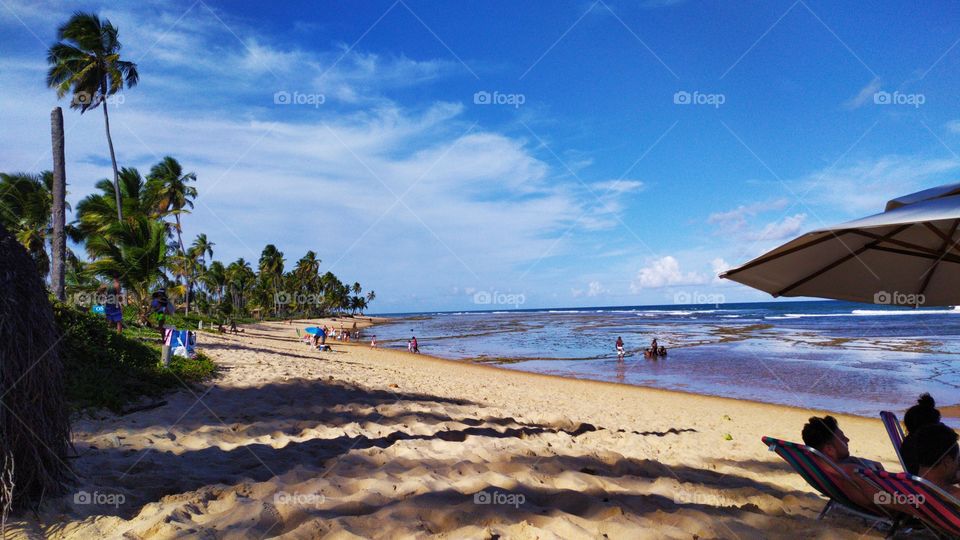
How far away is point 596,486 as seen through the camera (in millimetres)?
4234

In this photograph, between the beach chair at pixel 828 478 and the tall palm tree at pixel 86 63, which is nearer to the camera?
the beach chair at pixel 828 478

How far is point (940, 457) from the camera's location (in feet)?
11.5

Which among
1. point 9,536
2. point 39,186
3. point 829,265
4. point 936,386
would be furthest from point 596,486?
point 39,186

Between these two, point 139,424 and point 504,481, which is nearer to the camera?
point 504,481

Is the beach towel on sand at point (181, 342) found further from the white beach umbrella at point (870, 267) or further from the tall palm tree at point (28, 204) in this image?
the tall palm tree at point (28, 204)

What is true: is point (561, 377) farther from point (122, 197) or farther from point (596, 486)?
point (122, 197)

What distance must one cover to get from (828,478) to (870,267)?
234 centimetres

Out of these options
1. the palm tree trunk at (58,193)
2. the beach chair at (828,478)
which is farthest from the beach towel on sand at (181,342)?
the beach chair at (828,478)

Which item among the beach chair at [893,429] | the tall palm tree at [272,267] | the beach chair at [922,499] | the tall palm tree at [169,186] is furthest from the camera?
the tall palm tree at [272,267]

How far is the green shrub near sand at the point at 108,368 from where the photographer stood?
19.1 ft

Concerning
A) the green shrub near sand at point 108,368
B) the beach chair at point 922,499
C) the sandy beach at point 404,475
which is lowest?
the sandy beach at point 404,475

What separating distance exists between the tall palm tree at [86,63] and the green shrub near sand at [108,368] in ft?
48.8

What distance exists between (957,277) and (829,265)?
1219 mm

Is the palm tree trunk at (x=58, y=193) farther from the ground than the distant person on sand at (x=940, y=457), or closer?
farther from the ground
